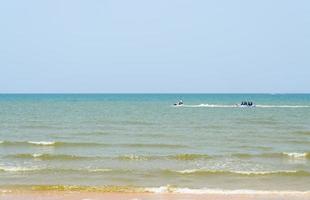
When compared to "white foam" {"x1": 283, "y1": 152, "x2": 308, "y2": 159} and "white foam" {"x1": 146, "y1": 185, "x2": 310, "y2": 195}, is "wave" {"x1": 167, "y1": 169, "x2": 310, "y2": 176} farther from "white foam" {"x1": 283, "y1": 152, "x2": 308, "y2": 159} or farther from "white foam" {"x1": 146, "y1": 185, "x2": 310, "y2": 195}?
"white foam" {"x1": 283, "y1": 152, "x2": 308, "y2": 159}

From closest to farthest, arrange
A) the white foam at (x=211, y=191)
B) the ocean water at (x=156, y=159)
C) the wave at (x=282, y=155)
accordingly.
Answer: the white foam at (x=211, y=191)
the ocean water at (x=156, y=159)
the wave at (x=282, y=155)

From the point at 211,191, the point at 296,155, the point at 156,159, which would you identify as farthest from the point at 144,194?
the point at 296,155

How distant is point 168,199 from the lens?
47.6ft

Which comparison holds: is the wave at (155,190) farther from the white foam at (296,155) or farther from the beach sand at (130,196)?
the white foam at (296,155)

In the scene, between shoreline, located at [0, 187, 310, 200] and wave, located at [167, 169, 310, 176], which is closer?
shoreline, located at [0, 187, 310, 200]

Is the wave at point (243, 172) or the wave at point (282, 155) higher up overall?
the wave at point (282, 155)

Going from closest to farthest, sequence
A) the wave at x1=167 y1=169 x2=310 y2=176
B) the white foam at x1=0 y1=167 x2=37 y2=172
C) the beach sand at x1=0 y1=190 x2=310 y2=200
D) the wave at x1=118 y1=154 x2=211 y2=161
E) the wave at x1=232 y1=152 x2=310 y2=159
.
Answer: the beach sand at x1=0 y1=190 x2=310 y2=200, the wave at x1=167 y1=169 x2=310 y2=176, the white foam at x1=0 y1=167 x2=37 y2=172, the wave at x1=118 y1=154 x2=211 y2=161, the wave at x1=232 y1=152 x2=310 y2=159

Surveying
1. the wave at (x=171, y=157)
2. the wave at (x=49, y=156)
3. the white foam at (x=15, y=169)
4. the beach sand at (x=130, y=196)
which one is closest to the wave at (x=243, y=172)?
the wave at (x=171, y=157)

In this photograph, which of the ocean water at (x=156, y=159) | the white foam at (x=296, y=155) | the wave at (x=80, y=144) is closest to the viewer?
the ocean water at (x=156, y=159)

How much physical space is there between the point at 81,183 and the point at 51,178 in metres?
1.44

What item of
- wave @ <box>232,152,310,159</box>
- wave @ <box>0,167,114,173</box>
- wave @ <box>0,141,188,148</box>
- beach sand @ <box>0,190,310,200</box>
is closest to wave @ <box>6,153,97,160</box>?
wave @ <box>0,167,114,173</box>

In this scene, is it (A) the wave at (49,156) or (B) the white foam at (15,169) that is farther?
(A) the wave at (49,156)

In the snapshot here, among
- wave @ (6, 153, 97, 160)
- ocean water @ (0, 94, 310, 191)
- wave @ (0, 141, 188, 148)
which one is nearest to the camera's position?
ocean water @ (0, 94, 310, 191)

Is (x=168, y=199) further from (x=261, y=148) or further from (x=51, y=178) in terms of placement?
(x=261, y=148)
